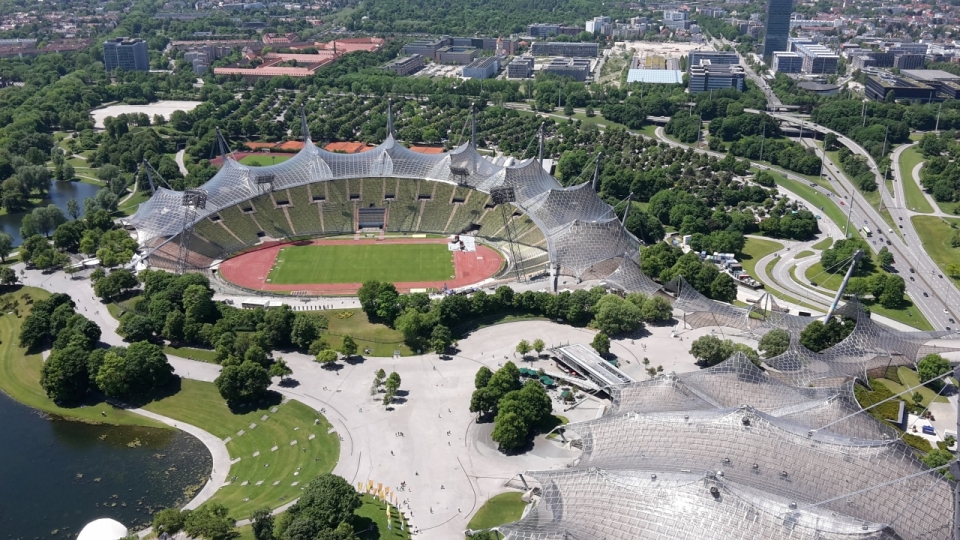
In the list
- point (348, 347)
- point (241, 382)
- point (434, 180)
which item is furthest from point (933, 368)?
point (434, 180)

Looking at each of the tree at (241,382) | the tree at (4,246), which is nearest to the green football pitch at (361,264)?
the tree at (241,382)

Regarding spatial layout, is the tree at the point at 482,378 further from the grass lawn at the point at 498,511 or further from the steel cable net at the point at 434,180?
the steel cable net at the point at 434,180

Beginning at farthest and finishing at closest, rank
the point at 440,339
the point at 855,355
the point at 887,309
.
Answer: the point at 887,309 < the point at 440,339 < the point at 855,355

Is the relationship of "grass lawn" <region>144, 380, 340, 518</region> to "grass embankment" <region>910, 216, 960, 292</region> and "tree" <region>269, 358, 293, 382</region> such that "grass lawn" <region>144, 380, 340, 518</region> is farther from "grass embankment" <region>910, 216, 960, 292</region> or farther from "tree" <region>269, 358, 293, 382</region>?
"grass embankment" <region>910, 216, 960, 292</region>

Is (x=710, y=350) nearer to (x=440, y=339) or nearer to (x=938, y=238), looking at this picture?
(x=440, y=339)

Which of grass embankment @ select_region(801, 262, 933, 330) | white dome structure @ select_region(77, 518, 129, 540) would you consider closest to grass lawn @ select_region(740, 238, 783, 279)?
grass embankment @ select_region(801, 262, 933, 330)

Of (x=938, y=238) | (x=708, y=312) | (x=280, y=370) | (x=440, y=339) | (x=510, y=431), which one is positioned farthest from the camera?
(x=938, y=238)

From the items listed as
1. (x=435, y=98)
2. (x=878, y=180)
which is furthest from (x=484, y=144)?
(x=878, y=180)

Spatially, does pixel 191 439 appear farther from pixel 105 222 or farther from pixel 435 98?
pixel 435 98
